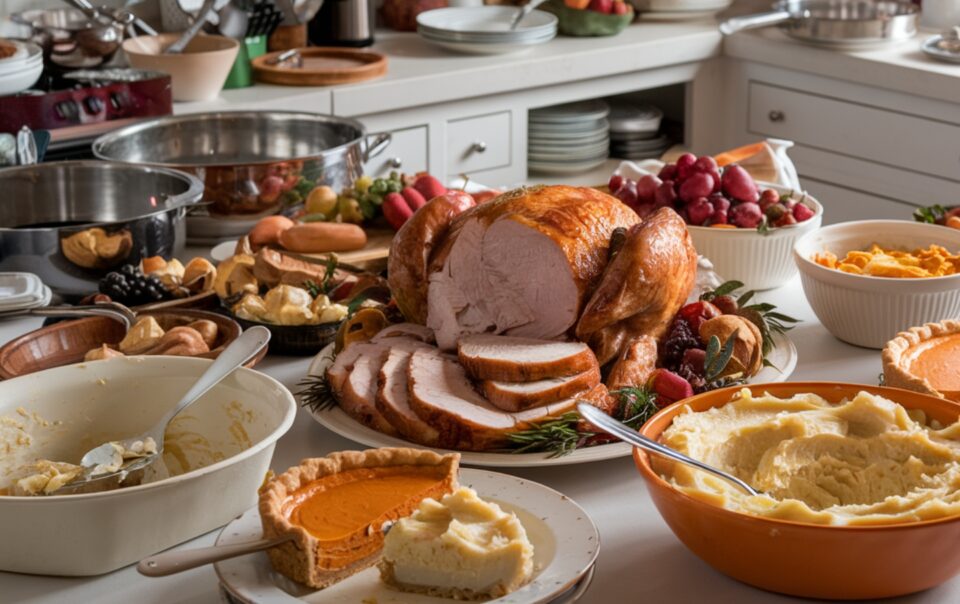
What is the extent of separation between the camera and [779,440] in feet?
4.06

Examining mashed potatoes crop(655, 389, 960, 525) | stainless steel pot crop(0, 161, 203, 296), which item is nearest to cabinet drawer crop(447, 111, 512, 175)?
stainless steel pot crop(0, 161, 203, 296)

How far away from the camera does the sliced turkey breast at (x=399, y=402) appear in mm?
1382

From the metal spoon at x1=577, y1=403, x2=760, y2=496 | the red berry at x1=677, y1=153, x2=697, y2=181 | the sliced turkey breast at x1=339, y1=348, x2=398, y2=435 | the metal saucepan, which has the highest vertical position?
the metal saucepan

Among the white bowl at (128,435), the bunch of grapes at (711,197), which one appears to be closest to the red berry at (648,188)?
the bunch of grapes at (711,197)

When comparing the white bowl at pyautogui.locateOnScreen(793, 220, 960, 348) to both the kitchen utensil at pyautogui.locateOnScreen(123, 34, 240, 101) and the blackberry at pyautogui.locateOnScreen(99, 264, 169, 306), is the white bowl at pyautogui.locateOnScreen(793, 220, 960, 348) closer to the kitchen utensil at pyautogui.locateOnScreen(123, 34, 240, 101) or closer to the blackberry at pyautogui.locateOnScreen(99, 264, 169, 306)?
the blackberry at pyautogui.locateOnScreen(99, 264, 169, 306)

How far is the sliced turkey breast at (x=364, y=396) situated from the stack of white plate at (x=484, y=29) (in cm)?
250

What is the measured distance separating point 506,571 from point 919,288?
844mm

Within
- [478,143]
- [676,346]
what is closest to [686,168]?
[676,346]

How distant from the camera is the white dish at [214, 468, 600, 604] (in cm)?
106

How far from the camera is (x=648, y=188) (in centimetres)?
199

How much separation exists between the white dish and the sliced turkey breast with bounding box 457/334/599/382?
231 mm

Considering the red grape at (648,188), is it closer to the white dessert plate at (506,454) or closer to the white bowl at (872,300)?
the white bowl at (872,300)

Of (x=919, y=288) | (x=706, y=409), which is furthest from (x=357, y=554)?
(x=919, y=288)

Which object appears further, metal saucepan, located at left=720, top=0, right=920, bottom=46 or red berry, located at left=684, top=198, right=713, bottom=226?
metal saucepan, located at left=720, top=0, right=920, bottom=46
